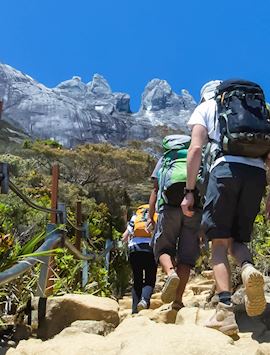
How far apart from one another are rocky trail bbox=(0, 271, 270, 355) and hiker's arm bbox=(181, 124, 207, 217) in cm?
57

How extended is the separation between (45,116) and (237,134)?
60300 mm

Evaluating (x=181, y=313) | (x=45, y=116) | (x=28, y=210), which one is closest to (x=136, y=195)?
(x=28, y=210)

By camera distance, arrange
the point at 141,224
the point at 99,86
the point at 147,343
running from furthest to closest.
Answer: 1. the point at 99,86
2. the point at 141,224
3. the point at 147,343

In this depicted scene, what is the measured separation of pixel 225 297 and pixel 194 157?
74 cm

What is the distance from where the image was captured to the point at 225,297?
2625mm

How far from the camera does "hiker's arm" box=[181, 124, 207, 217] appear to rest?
9.75 ft

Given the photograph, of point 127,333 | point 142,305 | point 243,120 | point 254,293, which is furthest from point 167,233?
point 127,333

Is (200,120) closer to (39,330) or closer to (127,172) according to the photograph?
(39,330)

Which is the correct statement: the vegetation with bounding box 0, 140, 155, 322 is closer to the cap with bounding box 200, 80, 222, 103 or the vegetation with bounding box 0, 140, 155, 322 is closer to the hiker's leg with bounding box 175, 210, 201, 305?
the hiker's leg with bounding box 175, 210, 201, 305

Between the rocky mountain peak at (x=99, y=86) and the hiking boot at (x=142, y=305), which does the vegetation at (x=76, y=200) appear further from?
the rocky mountain peak at (x=99, y=86)

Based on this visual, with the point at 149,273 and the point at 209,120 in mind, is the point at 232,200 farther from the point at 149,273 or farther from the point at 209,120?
the point at 149,273

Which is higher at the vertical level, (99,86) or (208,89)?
(99,86)

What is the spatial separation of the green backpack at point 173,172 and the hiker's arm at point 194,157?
65 cm

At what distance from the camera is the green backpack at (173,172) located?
3699mm
